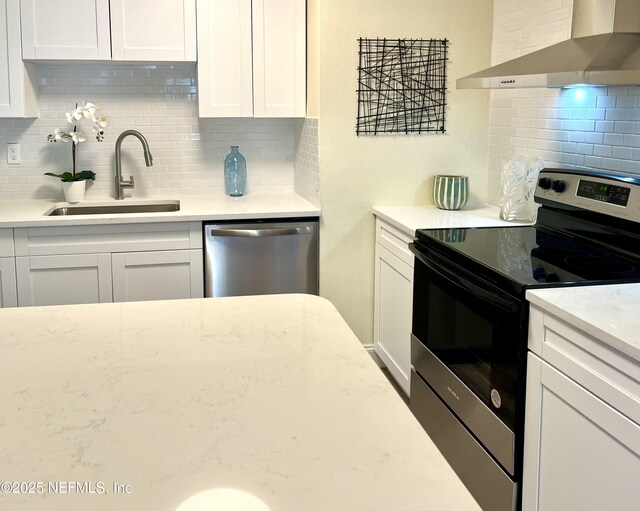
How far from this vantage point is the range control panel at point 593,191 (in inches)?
90.4

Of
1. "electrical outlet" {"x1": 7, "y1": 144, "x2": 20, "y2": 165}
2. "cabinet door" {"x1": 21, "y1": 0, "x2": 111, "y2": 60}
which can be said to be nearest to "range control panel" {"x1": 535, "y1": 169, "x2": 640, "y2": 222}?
"cabinet door" {"x1": 21, "y1": 0, "x2": 111, "y2": 60}

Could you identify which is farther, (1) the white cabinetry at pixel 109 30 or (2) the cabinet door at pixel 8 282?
(1) the white cabinetry at pixel 109 30

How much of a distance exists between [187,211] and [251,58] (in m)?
0.85

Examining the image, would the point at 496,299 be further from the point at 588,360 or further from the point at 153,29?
the point at 153,29

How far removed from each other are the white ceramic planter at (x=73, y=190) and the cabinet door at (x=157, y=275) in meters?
0.56

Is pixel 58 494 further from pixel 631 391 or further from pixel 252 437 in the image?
pixel 631 391

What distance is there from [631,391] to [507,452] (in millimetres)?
617

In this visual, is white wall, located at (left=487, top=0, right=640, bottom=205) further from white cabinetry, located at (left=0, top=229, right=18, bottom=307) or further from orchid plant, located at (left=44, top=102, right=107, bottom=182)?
white cabinetry, located at (left=0, top=229, right=18, bottom=307)

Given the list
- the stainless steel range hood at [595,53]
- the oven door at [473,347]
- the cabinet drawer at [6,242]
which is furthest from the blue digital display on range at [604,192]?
the cabinet drawer at [6,242]

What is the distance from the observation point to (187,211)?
346 centimetres

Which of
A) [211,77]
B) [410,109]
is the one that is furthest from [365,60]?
[211,77]

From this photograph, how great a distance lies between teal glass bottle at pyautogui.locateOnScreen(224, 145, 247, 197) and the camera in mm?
3947

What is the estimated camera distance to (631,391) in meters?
1.53

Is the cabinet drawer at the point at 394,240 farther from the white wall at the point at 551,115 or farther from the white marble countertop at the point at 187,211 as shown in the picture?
the white wall at the point at 551,115
